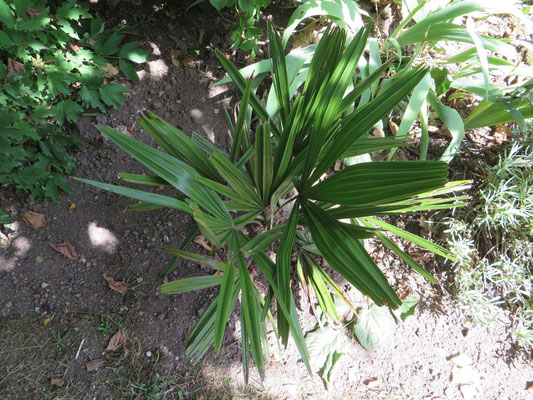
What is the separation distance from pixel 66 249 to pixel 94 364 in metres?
0.52

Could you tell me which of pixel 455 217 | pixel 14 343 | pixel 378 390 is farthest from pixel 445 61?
pixel 14 343

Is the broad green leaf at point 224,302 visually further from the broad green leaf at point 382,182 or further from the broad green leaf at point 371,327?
the broad green leaf at point 371,327

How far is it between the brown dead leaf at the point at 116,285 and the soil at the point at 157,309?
0.06 feet

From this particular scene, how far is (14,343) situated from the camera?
155 cm

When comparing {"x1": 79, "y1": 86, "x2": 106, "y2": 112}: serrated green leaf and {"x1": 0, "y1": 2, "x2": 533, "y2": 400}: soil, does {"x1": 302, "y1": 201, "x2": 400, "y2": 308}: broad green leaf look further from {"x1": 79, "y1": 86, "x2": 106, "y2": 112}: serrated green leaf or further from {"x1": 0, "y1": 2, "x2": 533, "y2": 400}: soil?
{"x1": 79, "y1": 86, "x2": 106, "y2": 112}: serrated green leaf

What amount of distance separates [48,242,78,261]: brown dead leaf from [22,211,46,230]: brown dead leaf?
98mm

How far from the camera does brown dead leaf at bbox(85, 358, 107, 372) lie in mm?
1583

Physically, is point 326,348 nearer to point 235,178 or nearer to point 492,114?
point 235,178

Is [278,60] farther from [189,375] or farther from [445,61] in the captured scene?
[189,375]

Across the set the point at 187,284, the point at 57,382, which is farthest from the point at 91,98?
the point at 57,382

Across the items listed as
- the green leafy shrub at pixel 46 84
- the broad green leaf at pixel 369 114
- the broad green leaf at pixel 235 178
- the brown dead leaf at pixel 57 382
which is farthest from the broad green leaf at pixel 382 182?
the brown dead leaf at pixel 57 382

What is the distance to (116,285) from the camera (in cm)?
172

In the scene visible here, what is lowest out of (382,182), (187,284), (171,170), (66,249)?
(66,249)

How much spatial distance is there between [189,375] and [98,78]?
1.40m
